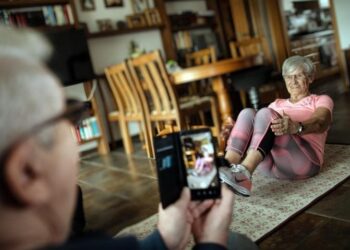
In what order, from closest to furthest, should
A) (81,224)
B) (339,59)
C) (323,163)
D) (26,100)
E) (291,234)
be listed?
1. (26,100)
2. (291,234)
3. (81,224)
4. (323,163)
5. (339,59)

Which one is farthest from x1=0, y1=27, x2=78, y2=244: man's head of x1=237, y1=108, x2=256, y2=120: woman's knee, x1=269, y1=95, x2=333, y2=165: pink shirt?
x1=269, y1=95, x2=333, y2=165: pink shirt

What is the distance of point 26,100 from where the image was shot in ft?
1.31

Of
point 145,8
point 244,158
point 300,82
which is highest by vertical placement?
point 145,8

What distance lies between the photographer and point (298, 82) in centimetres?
176

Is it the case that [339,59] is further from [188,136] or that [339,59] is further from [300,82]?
[188,136]

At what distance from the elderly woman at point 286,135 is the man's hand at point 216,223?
780 mm

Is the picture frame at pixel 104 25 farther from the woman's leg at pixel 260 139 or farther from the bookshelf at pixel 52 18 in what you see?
the woman's leg at pixel 260 139

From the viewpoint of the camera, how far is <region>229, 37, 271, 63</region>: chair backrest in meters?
3.87

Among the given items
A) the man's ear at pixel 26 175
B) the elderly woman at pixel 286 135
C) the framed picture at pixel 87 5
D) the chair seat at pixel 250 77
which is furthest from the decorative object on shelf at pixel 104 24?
the man's ear at pixel 26 175

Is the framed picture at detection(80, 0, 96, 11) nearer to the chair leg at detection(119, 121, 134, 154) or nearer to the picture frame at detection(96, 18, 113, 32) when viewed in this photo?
the picture frame at detection(96, 18, 113, 32)

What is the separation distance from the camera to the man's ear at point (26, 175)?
1.28 ft

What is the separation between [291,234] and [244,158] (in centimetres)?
44

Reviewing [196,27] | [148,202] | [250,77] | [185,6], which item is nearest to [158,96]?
[250,77]

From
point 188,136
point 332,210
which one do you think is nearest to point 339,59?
point 332,210
